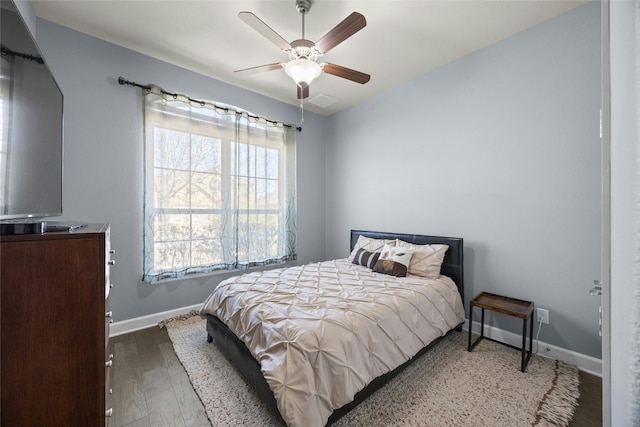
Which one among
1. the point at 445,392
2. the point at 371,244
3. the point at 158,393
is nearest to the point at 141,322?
the point at 158,393

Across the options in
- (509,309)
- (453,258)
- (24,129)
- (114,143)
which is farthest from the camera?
(453,258)

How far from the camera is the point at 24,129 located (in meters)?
0.99

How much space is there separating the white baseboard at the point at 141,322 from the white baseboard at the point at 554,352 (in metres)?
3.21

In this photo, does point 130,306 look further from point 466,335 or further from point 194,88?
point 466,335

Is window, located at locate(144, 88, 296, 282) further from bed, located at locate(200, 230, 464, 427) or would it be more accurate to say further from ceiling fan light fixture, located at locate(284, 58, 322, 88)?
ceiling fan light fixture, located at locate(284, 58, 322, 88)

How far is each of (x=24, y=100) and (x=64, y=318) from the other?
858 millimetres

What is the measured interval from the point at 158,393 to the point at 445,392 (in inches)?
76.4

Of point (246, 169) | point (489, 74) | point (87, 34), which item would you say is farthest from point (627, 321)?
point (87, 34)

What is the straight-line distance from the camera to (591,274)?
77.1 inches

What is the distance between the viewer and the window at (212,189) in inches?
107

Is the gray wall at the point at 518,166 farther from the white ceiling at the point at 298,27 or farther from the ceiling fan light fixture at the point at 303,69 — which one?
the ceiling fan light fixture at the point at 303,69

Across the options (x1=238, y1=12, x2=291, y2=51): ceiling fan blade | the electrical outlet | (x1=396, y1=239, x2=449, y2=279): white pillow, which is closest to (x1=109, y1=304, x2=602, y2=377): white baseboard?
the electrical outlet

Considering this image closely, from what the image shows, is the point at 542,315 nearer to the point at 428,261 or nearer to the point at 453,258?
the point at 453,258

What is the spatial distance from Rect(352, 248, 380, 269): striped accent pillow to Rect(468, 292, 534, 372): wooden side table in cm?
98
